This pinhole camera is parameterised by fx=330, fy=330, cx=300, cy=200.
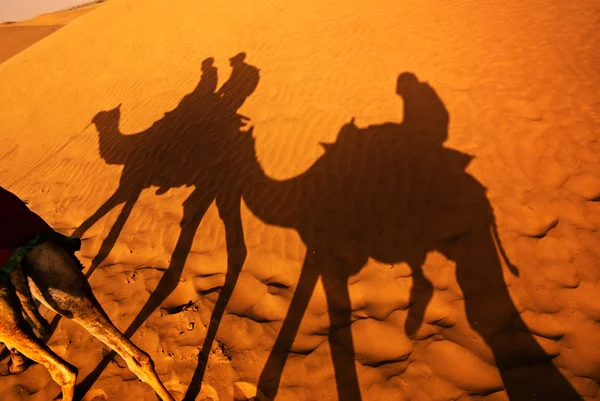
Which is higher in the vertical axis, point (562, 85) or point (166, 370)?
point (562, 85)

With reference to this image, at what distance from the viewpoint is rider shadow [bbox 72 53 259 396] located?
13.7 feet

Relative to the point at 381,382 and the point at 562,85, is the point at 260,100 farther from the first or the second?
the point at 381,382

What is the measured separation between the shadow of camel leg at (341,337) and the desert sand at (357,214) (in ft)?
0.06

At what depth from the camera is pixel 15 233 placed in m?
2.17

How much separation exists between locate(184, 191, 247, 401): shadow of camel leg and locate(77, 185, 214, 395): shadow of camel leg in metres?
0.35

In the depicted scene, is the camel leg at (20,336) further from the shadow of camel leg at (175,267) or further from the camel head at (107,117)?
the camel head at (107,117)

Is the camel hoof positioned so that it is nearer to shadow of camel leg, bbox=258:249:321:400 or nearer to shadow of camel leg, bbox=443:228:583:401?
shadow of camel leg, bbox=258:249:321:400

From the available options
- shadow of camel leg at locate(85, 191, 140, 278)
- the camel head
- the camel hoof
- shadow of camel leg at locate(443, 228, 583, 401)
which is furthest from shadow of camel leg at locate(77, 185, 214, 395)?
the camel head

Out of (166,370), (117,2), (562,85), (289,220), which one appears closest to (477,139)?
(562,85)

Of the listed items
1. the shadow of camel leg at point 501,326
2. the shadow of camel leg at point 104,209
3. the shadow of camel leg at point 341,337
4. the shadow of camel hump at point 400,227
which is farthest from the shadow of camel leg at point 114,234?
the shadow of camel leg at point 501,326

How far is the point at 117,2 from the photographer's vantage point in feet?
53.4

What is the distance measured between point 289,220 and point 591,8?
883 centimetres

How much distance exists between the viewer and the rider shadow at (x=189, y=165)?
416 centimetres

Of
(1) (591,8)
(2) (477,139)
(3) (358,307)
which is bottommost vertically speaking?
(3) (358,307)
